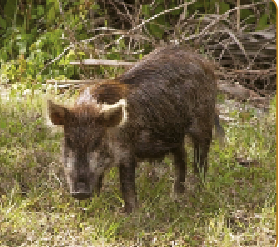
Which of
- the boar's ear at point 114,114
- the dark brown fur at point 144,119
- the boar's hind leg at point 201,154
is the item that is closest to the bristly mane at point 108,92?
the dark brown fur at point 144,119

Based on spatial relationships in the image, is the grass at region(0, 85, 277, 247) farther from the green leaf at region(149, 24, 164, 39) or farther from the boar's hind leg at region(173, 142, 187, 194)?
the green leaf at region(149, 24, 164, 39)

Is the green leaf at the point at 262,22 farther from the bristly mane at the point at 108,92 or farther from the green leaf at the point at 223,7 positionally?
the bristly mane at the point at 108,92

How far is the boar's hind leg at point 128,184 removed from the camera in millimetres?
4418

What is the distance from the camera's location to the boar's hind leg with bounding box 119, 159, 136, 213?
4418 mm

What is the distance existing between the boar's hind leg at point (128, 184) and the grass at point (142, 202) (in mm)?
77

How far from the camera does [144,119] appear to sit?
4637 millimetres

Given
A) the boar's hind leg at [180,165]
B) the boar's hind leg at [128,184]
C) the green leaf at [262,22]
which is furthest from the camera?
the green leaf at [262,22]

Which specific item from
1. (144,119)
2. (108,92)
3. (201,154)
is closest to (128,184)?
(144,119)

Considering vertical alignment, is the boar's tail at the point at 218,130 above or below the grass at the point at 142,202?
above

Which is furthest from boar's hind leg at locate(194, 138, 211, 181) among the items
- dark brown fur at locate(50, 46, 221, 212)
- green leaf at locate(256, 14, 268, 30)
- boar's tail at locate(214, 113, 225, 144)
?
green leaf at locate(256, 14, 268, 30)

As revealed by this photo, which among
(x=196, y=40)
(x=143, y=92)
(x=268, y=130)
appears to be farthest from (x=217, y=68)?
(x=143, y=92)

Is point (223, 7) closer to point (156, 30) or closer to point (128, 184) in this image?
point (156, 30)

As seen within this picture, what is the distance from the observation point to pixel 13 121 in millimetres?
6160

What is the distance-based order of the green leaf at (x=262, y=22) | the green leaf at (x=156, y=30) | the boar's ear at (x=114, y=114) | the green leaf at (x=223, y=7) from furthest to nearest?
the green leaf at (x=223, y=7) → the green leaf at (x=262, y=22) → the green leaf at (x=156, y=30) → the boar's ear at (x=114, y=114)
